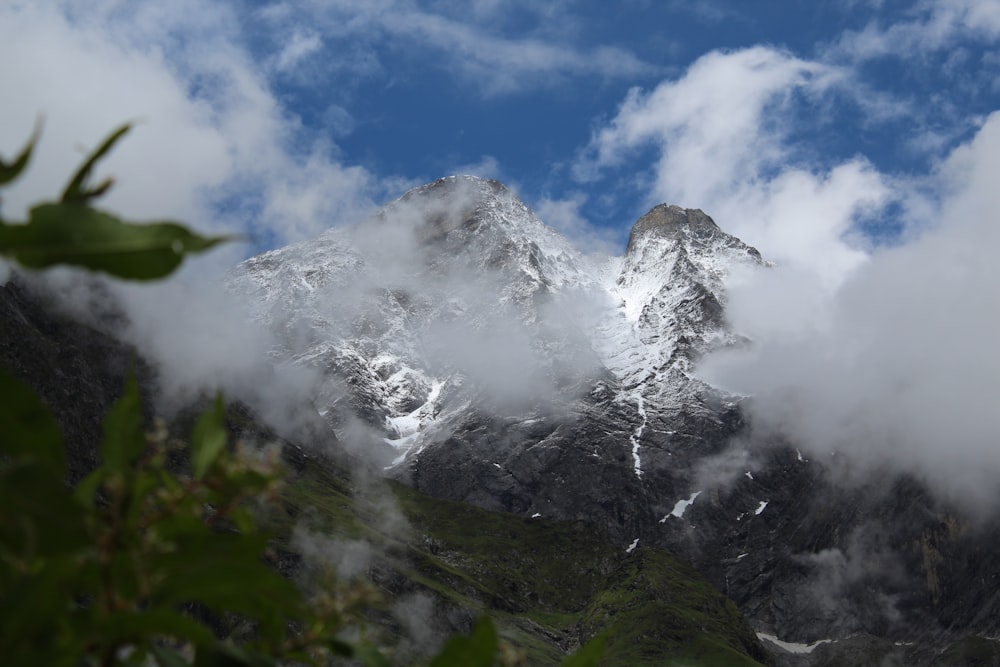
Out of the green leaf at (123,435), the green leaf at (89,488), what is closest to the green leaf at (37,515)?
the green leaf at (123,435)

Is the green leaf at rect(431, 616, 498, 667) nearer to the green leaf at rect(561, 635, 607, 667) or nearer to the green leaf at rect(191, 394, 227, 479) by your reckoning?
the green leaf at rect(561, 635, 607, 667)

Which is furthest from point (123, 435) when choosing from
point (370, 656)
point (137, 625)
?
point (370, 656)

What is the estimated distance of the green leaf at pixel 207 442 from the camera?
9.15ft

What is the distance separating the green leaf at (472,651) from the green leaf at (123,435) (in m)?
1.10

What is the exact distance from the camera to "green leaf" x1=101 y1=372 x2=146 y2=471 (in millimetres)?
2494

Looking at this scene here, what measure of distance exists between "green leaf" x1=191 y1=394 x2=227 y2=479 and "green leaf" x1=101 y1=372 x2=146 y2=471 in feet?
0.70

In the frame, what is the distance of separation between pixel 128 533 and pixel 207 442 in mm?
366

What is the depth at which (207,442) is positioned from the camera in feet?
9.28

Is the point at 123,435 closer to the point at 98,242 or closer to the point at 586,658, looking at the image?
the point at 98,242

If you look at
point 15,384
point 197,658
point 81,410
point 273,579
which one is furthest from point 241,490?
point 81,410

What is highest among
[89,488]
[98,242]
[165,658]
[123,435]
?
[98,242]

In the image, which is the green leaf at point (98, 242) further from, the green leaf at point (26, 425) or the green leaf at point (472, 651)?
the green leaf at point (472, 651)

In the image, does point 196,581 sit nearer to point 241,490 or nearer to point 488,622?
point 241,490

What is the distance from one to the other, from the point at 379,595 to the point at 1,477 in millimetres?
1528
